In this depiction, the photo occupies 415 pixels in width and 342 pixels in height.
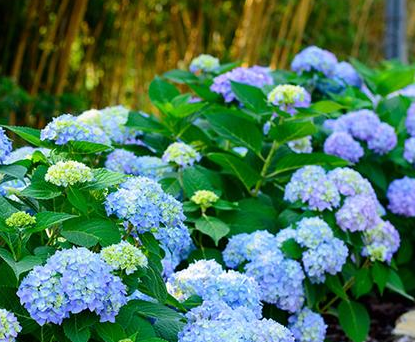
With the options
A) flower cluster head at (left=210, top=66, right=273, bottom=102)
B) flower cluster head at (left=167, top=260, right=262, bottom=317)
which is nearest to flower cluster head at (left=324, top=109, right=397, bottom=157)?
flower cluster head at (left=210, top=66, right=273, bottom=102)

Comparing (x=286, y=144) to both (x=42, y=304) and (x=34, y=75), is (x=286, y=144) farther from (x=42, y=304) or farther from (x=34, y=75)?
(x=34, y=75)

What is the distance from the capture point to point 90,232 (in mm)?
1512

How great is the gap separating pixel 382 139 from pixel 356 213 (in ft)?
2.18

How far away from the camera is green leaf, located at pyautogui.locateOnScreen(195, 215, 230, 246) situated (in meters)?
2.07

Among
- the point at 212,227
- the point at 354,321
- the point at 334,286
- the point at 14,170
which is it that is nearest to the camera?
the point at 14,170

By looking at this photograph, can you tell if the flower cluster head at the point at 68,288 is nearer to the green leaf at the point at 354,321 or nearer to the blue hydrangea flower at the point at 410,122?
the green leaf at the point at 354,321

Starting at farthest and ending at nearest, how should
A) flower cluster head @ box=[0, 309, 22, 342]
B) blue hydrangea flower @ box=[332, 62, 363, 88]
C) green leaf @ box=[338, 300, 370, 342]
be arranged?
1. blue hydrangea flower @ box=[332, 62, 363, 88]
2. green leaf @ box=[338, 300, 370, 342]
3. flower cluster head @ box=[0, 309, 22, 342]

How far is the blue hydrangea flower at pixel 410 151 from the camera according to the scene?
2.88m

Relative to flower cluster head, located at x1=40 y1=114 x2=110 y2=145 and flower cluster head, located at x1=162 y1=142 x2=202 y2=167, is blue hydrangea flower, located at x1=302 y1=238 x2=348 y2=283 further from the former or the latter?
flower cluster head, located at x1=40 y1=114 x2=110 y2=145

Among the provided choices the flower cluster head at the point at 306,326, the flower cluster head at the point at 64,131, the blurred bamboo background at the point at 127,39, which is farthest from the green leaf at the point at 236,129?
the blurred bamboo background at the point at 127,39

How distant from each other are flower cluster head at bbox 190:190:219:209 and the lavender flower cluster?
2.37ft

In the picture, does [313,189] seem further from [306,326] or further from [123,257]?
[123,257]

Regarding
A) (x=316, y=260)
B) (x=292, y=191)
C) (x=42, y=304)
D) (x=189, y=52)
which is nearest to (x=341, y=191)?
(x=292, y=191)

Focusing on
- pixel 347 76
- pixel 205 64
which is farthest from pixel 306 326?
pixel 347 76
